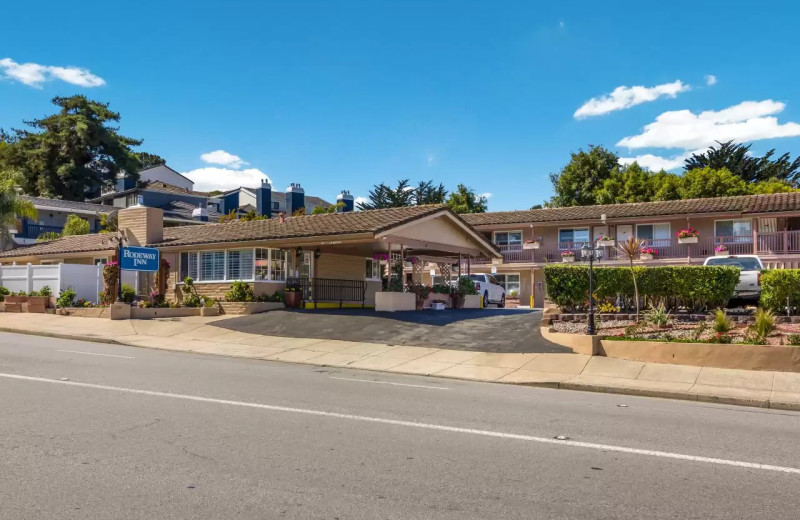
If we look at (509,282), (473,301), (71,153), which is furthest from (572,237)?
(71,153)

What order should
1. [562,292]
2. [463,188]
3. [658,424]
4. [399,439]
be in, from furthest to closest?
1. [463,188]
2. [562,292]
3. [658,424]
4. [399,439]

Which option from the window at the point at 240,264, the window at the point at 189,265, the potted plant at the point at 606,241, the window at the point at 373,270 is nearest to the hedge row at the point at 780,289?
the window at the point at 240,264

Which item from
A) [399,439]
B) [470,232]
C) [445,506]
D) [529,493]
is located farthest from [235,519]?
[470,232]

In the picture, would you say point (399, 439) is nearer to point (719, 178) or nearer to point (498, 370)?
point (498, 370)

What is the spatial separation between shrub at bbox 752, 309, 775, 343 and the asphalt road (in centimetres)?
425

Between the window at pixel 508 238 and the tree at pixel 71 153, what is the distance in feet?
133

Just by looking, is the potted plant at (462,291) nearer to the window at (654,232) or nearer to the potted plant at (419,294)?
the potted plant at (419,294)

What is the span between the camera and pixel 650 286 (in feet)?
55.9

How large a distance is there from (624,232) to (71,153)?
5107 cm

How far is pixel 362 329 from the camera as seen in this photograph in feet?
63.4

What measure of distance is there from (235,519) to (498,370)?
969 centimetres

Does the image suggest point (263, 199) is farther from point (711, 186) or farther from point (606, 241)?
point (711, 186)

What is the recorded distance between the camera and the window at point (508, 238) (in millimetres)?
40875

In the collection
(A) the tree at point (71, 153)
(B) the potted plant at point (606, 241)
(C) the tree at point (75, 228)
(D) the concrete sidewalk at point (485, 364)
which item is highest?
(A) the tree at point (71, 153)
